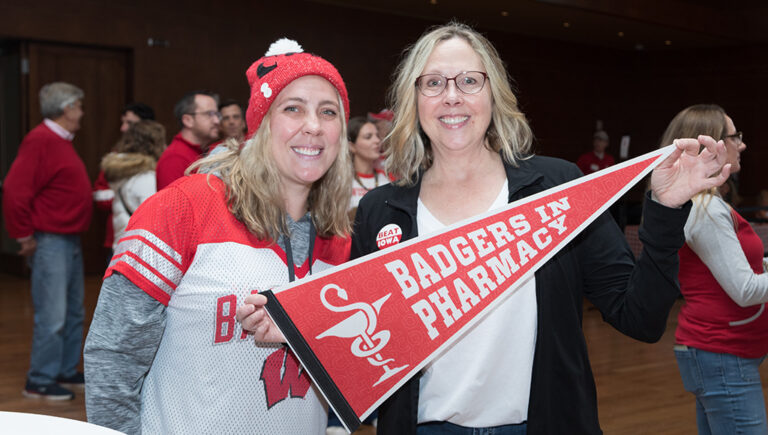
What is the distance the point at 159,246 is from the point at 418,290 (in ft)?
1.87

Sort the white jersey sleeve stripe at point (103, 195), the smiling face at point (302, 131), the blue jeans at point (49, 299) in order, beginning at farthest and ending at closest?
the white jersey sleeve stripe at point (103, 195) → the blue jeans at point (49, 299) → the smiling face at point (302, 131)

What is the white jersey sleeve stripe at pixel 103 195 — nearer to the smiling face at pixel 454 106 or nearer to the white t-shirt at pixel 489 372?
the smiling face at pixel 454 106

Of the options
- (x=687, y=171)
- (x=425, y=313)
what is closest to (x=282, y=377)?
(x=425, y=313)

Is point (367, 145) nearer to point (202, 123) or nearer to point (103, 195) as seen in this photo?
point (202, 123)

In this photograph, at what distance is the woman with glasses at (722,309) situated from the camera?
2275mm

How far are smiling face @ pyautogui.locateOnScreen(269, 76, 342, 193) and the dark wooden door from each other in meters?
7.94

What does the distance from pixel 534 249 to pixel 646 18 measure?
11.6m

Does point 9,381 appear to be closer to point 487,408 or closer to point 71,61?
point 487,408

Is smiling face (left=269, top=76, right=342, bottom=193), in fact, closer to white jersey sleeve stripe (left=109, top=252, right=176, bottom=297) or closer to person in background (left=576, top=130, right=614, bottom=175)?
white jersey sleeve stripe (left=109, top=252, right=176, bottom=297)

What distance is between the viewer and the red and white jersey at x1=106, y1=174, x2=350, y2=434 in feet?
4.99

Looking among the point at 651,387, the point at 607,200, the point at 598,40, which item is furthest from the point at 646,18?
the point at 607,200

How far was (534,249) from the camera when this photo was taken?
62.7 inches

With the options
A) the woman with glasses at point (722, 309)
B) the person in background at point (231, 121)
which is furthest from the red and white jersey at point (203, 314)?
the person in background at point (231, 121)

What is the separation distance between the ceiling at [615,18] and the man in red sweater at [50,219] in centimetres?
687
